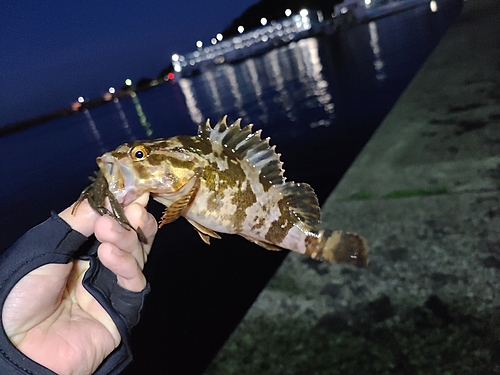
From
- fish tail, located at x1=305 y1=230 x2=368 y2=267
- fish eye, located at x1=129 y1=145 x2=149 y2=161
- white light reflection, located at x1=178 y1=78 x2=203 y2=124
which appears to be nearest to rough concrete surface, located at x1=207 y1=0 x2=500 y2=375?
fish tail, located at x1=305 y1=230 x2=368 y2=267

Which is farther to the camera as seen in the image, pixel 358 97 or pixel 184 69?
pixel 184 69

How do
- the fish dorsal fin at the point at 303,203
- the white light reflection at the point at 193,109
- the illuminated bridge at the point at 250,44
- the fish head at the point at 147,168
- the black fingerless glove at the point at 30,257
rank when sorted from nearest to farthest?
the black fingerless glove at the point at 30,257 → the fish head at the point at 147,168 → the fish dorsal fin at the point at 303,203 → the white light reflection at the point at 193,109 → the illuminated bridge at the point at 250,44

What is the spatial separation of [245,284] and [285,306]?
191 inches

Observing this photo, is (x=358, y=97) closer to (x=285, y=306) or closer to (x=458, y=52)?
(x=458, y=52)

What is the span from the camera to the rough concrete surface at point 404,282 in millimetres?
3371

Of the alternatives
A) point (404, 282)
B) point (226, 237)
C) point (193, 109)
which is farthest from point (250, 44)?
point (404, 282)

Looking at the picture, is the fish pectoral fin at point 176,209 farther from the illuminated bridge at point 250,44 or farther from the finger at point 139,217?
the illuminated bridge at point 250,44

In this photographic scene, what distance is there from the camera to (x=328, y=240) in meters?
2.98

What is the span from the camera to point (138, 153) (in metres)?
2.49

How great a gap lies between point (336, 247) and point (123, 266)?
5.47 ft

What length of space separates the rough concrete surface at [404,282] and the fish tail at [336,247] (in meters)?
1.19

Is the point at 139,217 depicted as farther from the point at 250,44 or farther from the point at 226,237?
the point at 250,44

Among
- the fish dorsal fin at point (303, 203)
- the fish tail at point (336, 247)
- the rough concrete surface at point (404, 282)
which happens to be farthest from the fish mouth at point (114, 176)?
the rough concrete surface at point (404, 282)

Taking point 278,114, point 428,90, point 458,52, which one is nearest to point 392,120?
point 428,90
